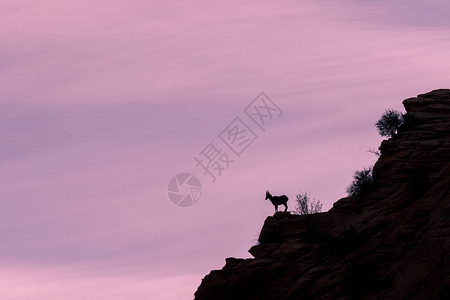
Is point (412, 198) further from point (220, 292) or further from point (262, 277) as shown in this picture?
point (220, 292)

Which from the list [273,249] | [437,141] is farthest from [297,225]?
[437,141]

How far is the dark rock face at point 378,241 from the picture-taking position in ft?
148

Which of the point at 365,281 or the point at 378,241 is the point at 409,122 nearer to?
the point at 378,241

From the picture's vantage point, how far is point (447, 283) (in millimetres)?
42312

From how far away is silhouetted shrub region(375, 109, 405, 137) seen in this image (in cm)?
5772

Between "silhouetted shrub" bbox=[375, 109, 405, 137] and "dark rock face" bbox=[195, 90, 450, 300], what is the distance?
3.13 m

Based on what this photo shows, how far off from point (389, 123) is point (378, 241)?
12.8 meters

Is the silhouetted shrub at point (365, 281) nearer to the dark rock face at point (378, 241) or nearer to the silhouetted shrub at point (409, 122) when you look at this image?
the dark rock face at point (378, 241)

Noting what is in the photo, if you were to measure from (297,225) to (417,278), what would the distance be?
11133 mm

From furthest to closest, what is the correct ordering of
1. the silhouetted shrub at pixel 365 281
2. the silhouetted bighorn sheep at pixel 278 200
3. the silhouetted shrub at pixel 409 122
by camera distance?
the silhouetted bighorn sheep at pixel 278 200 → the silhouetted shrub at pixel 409 122 → the silhouetted shrub at pixel 365 281

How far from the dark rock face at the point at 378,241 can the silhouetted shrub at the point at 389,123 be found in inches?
123

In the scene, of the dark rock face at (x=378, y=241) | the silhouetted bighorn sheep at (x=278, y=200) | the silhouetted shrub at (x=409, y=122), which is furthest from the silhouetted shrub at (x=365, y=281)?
the silhouetted shrub at (x=409, y=122)

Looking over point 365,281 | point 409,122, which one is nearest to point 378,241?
point 365,281

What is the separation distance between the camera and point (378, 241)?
158 ft
